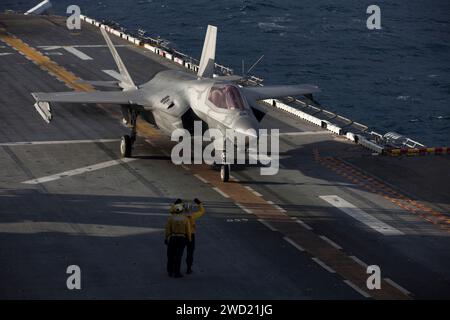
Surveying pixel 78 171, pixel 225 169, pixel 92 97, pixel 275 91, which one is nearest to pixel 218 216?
pixel 225 169

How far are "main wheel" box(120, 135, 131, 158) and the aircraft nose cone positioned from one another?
6.54 m

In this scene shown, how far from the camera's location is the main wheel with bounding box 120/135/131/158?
4312 centimetres

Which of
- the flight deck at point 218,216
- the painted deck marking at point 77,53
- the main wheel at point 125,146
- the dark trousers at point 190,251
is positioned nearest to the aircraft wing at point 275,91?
the flight deck at point 218,216

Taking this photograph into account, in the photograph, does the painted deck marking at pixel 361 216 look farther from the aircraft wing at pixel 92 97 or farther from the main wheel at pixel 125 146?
the aircraft wing at pixel 92 97

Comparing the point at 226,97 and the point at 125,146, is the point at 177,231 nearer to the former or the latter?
the point at 226,97

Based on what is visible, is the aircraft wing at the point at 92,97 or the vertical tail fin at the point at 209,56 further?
the vertical tail fin at the point at 209,56

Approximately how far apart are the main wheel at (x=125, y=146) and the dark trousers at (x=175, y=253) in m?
15.0

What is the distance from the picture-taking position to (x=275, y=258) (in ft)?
102

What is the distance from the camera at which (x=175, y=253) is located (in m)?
28.4

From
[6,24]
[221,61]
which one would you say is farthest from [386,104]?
[6,24]

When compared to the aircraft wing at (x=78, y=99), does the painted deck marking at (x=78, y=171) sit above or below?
below

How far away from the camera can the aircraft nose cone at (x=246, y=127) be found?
1508 inches

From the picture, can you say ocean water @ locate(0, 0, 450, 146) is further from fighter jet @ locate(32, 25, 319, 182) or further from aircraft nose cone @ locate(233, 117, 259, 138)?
aircraft nose cone @ locate(233, 117, 259, 138)

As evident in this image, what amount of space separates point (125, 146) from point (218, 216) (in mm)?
Result: 9262
